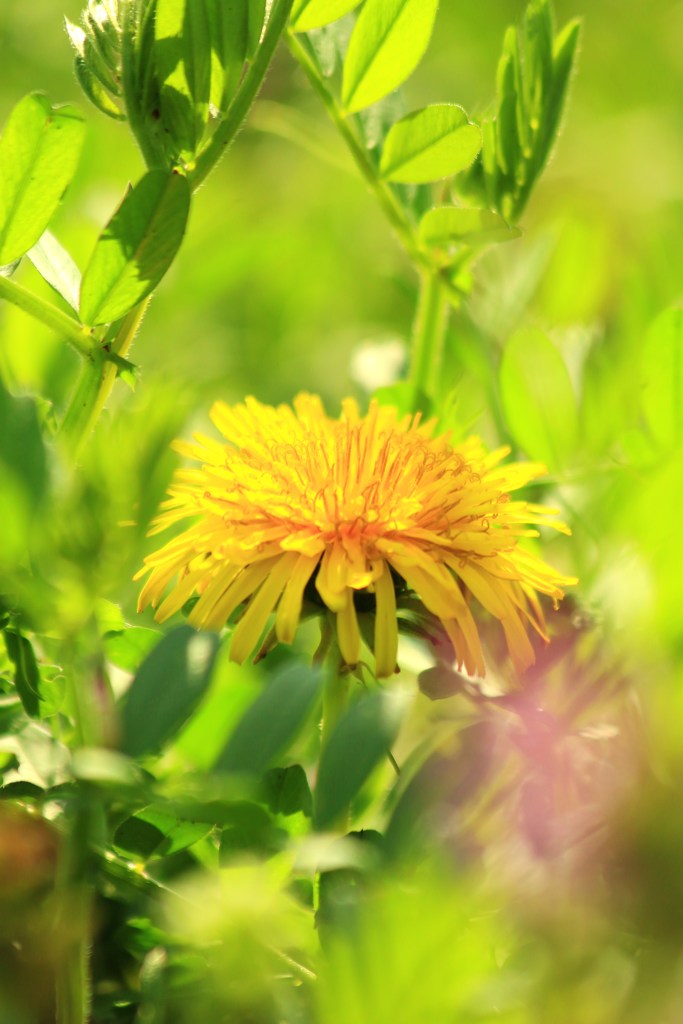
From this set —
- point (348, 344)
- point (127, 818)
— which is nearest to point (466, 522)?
point (127, 818)

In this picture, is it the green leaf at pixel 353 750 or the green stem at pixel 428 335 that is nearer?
the green leaf at pixel 353 750

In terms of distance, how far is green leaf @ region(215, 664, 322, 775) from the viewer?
389 mm

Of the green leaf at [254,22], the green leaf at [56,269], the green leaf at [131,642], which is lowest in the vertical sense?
the green leaf at [131,642]

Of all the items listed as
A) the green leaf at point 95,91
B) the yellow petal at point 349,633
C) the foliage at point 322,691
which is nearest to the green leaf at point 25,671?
the foliage at point 322,691

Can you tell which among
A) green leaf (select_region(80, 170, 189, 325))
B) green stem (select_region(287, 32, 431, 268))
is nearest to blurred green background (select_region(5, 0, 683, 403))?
green stem (select_region(287, 32, 431, 268))

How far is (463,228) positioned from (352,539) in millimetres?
188

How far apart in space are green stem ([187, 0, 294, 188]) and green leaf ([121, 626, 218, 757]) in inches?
8.7

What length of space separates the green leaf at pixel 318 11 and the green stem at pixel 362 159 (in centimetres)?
7

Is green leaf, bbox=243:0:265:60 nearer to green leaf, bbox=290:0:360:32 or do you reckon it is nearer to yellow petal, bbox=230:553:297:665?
green leaf, bbox=290:0:360:32

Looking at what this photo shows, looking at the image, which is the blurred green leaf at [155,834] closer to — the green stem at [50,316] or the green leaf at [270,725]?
the green leaf at [270,725]

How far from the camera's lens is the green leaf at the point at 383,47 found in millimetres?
562

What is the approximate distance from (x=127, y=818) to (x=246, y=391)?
24.7 inches

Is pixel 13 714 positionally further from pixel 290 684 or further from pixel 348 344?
pixel 348 344

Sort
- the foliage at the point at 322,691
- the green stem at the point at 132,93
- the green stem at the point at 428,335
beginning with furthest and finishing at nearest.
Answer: the green stem at the point at 428,335
the green stem at the point at 132,93
the foliage at the point at 322,691
